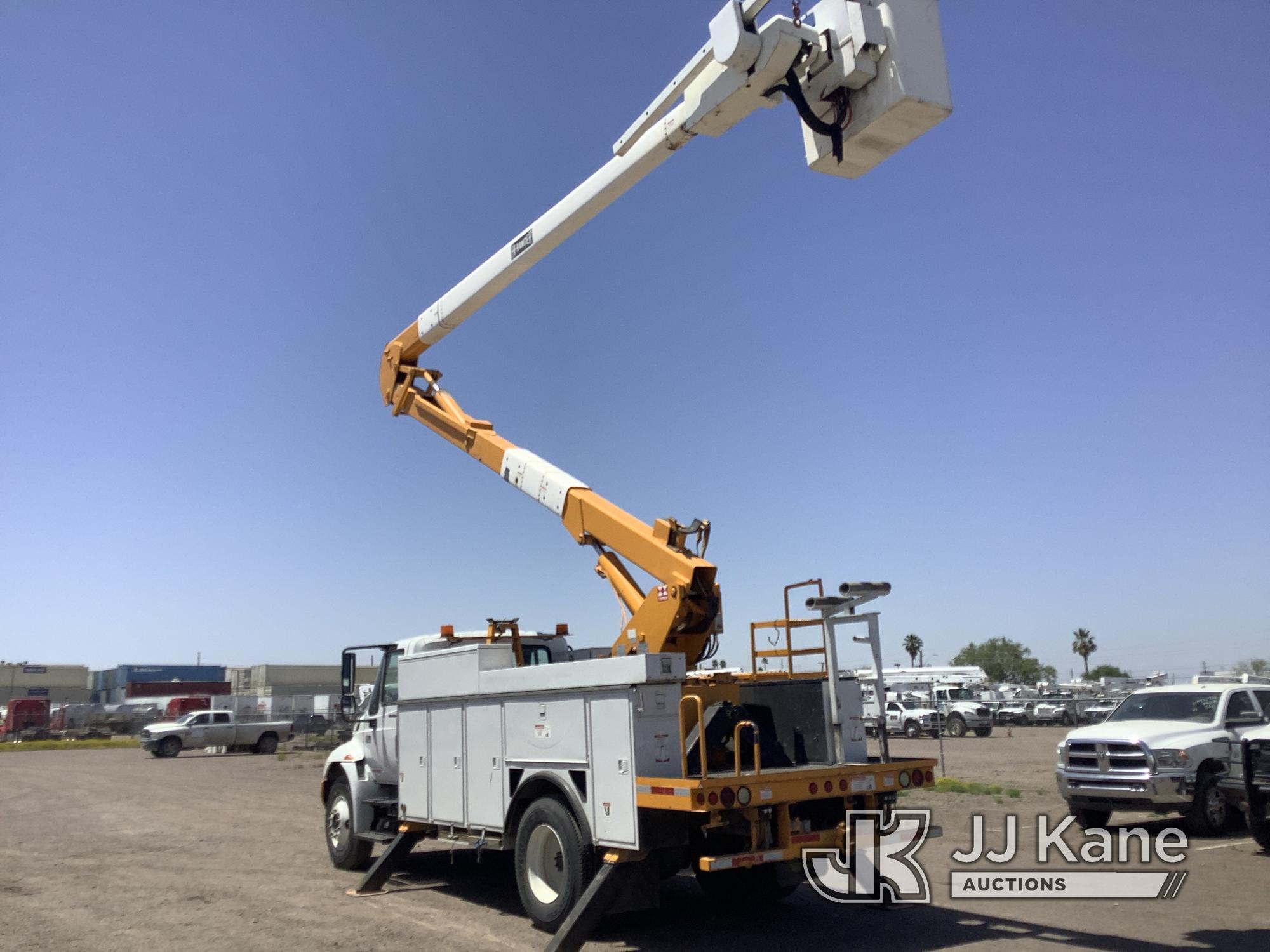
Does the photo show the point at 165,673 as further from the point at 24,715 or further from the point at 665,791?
the point at 665,791

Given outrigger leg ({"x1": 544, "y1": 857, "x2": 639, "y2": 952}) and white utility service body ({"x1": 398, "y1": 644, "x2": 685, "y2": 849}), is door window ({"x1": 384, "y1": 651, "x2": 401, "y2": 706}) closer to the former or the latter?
white utility service body ({"x1": 398, "y1": 644, "x2": 685, "y2": 849})

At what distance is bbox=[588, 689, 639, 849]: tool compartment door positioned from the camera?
722cm

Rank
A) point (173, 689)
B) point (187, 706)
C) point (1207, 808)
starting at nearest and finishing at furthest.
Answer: point (1207, 808) → point (187, 706) → point (173, 689)

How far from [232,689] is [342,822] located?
3507 inches

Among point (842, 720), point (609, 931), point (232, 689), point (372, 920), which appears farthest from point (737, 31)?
point (232, 689)

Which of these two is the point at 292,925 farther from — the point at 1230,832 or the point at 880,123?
the point at 1230,832

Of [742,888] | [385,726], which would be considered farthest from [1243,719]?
[385,726]

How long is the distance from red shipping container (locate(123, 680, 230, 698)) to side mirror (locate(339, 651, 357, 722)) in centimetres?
7927

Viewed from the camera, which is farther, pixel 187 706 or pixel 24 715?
pixel 24 715

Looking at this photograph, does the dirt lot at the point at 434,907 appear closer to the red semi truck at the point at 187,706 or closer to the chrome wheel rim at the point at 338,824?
the chrome wheel rim at the point at 338,824

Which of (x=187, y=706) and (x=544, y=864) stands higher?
(x=544, y=864)

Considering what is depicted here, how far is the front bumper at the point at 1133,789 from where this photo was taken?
466 inches

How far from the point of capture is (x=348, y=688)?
38.6ft

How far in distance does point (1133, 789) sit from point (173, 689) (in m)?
89.8
